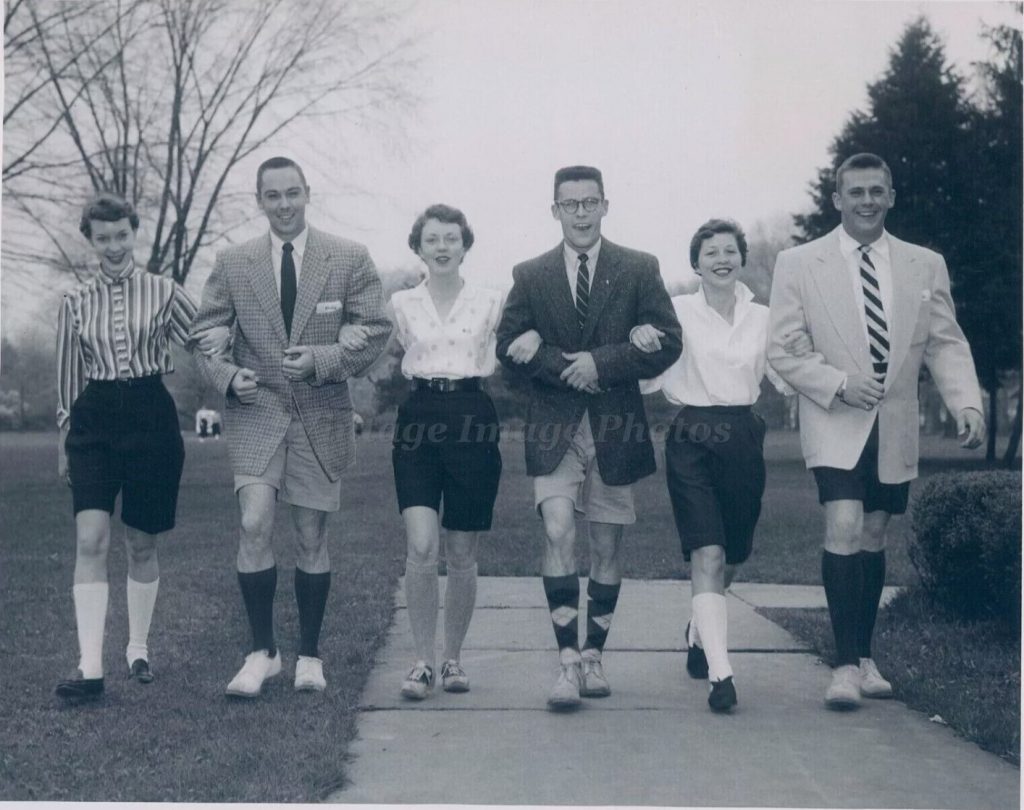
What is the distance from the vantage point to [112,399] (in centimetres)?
510

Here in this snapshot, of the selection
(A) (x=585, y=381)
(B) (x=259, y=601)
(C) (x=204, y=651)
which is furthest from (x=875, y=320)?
(C) (x=204, y=651)

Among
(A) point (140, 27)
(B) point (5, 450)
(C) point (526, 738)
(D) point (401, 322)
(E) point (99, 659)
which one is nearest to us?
(C) point (526, 738)

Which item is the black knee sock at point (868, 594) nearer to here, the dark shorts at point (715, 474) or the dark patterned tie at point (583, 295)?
the dark shorts at point (715, 474)

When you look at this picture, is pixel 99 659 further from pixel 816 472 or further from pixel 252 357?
pixel 816 472

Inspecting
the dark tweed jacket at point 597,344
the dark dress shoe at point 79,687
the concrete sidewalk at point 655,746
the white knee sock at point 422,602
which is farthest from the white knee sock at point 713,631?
the dark dress shoe at point 79,687

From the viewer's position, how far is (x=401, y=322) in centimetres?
522

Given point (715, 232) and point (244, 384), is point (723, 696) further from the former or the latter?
point (244, 384)

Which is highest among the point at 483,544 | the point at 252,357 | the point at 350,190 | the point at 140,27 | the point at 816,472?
the point at 140,27

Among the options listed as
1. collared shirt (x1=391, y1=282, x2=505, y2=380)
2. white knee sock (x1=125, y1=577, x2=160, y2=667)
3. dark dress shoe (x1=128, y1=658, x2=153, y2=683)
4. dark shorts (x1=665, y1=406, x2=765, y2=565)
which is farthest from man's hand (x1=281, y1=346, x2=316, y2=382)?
dark shorts (x1=665, y1=406, x2=765, y2=565)

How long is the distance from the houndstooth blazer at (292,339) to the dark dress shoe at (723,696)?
5.75 feet

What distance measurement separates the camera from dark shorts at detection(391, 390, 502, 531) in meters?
5.05

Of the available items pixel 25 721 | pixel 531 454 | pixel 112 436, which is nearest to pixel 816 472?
pixel 531 454

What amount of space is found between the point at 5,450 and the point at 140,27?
477cm

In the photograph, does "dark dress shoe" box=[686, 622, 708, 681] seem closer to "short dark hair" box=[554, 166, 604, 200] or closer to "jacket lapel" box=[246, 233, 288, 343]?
"short dark hair" box=[554, 166, 604, 200]
